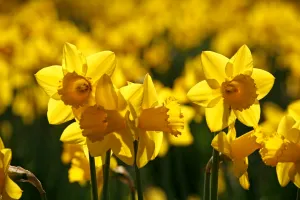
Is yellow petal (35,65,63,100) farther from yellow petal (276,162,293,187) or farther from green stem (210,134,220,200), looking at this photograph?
yellow petal (276,162,293,187)

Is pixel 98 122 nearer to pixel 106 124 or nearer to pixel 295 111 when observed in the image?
pixel 106 124

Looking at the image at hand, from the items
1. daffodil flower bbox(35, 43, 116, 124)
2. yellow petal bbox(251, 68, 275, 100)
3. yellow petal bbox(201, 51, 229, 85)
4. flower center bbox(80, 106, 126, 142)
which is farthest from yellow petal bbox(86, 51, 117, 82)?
yellow petal bbox(251, 68, 275, 100)

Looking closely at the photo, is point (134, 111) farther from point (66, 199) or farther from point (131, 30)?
point (131, 30)

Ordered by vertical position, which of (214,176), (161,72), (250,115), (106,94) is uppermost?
(106,94)

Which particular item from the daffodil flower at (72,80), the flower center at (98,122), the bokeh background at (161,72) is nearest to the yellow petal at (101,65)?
the daffodil flower at (72,80)

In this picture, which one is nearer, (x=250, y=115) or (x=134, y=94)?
(x=134, y=94)

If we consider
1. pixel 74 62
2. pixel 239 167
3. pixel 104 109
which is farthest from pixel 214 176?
pixel 74 62

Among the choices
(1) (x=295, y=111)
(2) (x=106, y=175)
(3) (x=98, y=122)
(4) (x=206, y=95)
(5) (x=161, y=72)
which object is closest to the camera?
(3) (x=98, y=122)

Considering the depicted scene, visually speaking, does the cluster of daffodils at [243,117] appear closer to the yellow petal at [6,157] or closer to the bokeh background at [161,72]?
the yellow petal at [6,157]
